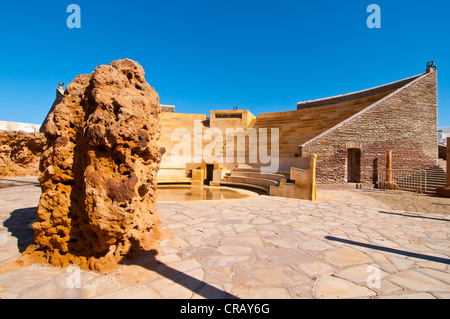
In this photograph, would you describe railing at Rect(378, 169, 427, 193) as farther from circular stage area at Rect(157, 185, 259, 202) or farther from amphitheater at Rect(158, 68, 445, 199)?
circular stage area at Rect(157, 185, 259, 202)

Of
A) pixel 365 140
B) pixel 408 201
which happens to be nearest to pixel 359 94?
pixel 365 140

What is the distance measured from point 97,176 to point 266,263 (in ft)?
6.85

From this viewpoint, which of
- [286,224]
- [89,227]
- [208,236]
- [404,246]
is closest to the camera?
[89,227]

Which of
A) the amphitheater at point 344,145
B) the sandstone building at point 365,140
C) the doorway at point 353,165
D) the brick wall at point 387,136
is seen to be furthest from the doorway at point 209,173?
the doorway at point 353,165

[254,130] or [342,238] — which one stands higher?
[254,130]

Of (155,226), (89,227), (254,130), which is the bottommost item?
(155,226)

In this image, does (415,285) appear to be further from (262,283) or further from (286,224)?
(286,224)

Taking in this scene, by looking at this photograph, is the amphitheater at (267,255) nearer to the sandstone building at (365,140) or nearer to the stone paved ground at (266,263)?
the stone paved ground at (266,263)

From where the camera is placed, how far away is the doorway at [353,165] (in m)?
12.4

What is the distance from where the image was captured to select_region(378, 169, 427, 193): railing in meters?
11.4

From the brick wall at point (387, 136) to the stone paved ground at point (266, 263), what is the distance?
7.48 meters

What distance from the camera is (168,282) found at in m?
2.05
